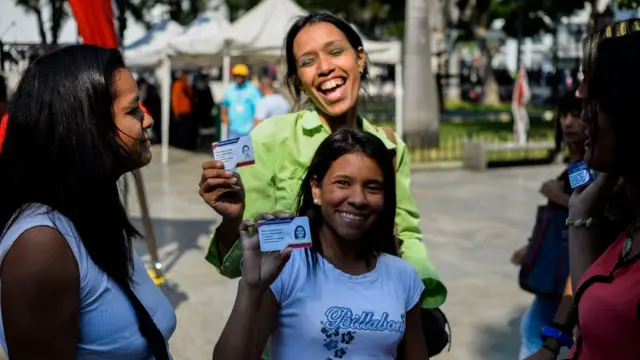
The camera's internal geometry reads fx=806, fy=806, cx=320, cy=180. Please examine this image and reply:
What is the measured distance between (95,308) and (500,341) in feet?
13.9

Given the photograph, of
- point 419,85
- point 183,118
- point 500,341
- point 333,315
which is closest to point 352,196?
point 333,315

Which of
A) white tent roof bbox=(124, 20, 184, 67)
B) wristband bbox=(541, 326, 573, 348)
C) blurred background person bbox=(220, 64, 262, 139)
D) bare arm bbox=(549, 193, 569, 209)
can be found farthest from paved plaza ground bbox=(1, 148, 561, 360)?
wristband bbox=(541, 326, 573, 348)

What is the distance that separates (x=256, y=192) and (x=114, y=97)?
75 centimetres

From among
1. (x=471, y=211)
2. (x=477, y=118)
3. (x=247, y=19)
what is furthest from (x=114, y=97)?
(x=477, y=118)

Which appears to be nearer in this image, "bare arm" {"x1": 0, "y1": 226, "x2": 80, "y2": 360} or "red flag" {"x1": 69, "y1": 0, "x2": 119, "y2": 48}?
"bare arm" {"x1": 0, "y1": 226, "x2": 80, "y2": 360}

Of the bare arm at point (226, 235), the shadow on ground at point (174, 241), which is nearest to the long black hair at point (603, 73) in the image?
the bare arm at point (226, 235)

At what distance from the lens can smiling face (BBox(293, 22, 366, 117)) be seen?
9.32 feet

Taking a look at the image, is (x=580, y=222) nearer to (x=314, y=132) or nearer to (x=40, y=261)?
(x=314, y=132)

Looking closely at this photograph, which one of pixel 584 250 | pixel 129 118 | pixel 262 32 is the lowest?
pixel 584 250

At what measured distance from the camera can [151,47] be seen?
648 inches

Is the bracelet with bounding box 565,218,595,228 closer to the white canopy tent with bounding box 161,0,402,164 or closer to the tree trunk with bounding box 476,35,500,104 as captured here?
the white canopy tent with bounding box 161,0,402,164

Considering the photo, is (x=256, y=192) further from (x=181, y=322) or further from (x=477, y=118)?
(x=477, y=118)

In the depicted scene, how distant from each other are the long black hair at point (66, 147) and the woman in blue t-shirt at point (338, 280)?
0.37 m

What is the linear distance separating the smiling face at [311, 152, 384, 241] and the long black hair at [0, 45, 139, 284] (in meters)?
0.70
